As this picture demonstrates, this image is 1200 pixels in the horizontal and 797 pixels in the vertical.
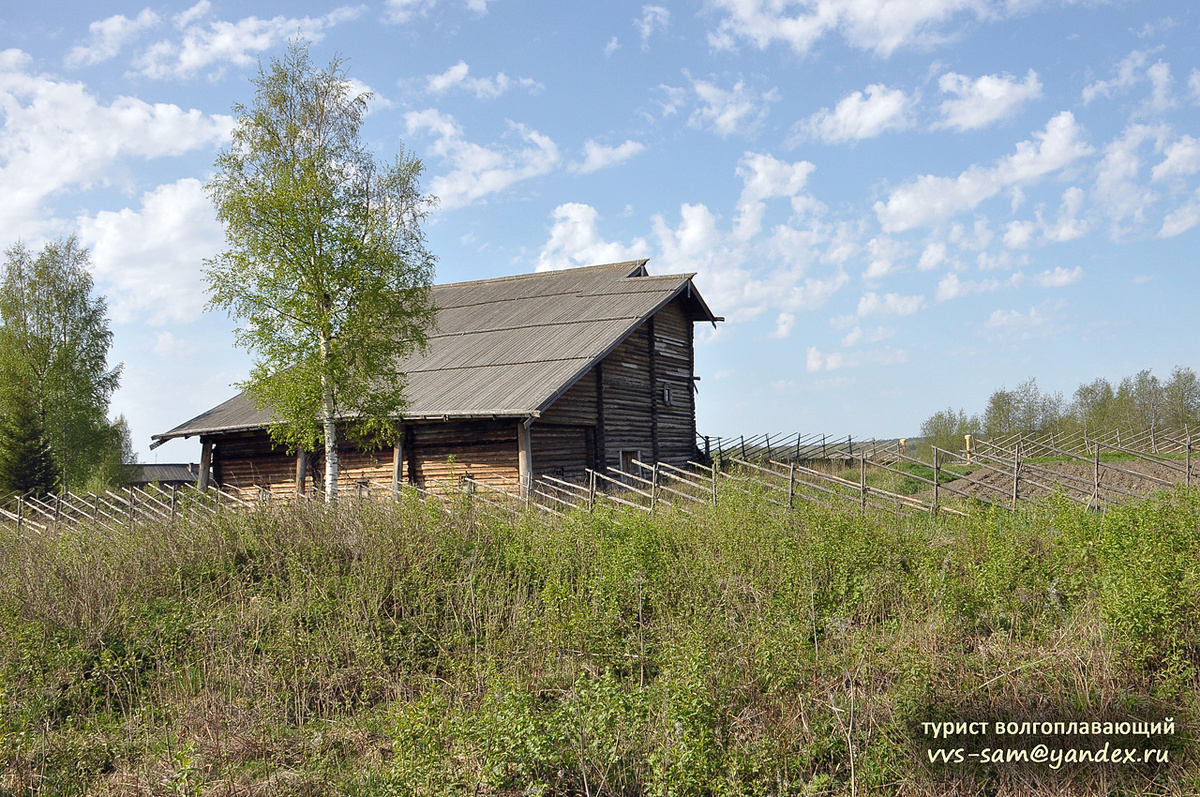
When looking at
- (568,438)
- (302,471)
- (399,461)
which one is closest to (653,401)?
(568,438)

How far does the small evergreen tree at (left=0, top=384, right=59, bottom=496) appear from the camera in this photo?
1011 inches

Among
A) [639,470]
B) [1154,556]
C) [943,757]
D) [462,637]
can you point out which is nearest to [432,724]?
[462,637]

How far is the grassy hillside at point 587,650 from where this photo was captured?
16.1 feet

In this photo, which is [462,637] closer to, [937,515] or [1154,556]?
[1154,556]

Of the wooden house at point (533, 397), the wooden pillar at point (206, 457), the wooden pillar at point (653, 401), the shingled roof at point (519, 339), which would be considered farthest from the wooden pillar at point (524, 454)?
the wooden pillar at point (206, 457)

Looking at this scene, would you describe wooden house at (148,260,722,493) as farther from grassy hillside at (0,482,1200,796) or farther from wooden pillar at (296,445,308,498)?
grassy hillside at (0,482,1200,796)

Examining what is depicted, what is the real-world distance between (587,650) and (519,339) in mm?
14651

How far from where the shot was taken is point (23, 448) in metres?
26.0

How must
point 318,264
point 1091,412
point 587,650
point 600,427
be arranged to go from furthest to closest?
point 1091,412 < point 600,427 < point 318,264 < point 587,650

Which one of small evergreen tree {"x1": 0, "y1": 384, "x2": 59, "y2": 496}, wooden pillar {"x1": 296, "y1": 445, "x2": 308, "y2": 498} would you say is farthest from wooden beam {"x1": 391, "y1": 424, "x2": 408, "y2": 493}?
small evergreen tree {"x1": 0, "y1": 384, "x2": 59, "y2": 496}

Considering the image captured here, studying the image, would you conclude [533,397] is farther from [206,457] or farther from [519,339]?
[206,457]

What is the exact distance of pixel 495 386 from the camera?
56.9 ft

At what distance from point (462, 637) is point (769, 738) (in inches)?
124

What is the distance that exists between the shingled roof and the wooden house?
0.18 feet
